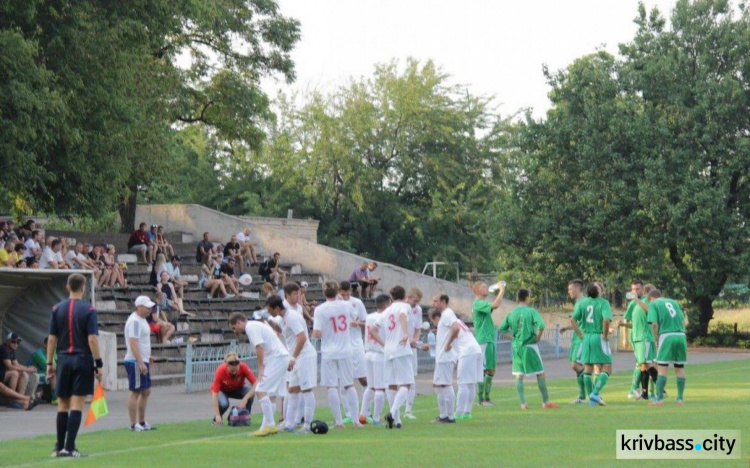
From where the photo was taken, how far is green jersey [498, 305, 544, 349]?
2091cm

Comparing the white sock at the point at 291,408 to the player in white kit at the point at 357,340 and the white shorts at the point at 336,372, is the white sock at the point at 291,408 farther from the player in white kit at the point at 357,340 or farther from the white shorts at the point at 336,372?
the player in white kit at the point at 357,340

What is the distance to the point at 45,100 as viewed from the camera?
2862 cm

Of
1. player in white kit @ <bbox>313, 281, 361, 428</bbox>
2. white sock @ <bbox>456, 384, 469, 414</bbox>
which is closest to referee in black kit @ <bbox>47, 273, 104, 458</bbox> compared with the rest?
player in white kit @ <bbox>313, 281, 361, 428</bbox>

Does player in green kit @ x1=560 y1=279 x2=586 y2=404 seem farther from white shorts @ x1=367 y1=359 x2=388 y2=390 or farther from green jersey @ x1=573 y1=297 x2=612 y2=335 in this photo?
white shorts @ x1=367 y1=359 x2=388 y2=390

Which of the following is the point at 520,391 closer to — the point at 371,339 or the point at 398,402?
the point at 371,339

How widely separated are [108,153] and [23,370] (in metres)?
11.2

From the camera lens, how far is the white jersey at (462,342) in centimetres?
1911

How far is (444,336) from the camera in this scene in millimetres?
19281

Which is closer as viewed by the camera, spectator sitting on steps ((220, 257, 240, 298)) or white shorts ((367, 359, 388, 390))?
white shorts ((367, 359, 388, 390))

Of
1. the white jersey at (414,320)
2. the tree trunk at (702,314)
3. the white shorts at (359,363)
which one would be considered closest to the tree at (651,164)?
the tree trunk at (702,314)

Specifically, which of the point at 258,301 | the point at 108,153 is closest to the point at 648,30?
the point at 258,301

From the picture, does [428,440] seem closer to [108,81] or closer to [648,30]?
[108,81]

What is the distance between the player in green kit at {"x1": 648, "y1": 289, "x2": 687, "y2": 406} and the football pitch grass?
1.42 ft

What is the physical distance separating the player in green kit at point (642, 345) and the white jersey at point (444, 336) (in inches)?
211
